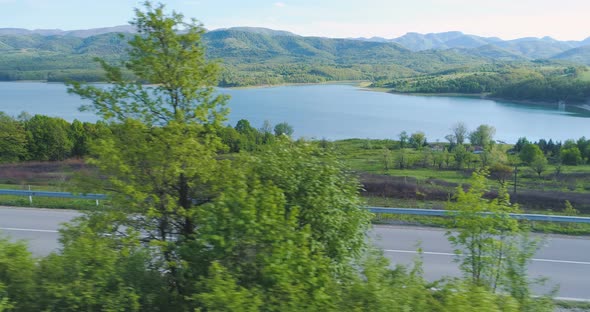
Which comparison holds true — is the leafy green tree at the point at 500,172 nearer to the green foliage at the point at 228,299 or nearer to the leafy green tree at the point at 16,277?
the green foliage at the point at 228,299

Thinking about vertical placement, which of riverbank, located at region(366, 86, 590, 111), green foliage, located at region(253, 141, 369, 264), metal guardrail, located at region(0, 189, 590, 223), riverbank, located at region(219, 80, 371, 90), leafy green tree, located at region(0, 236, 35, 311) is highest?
riverbank, located at region(219, 80, 371, 90)

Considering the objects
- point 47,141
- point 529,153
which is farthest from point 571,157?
point 47,141

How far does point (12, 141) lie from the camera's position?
95.0 feet

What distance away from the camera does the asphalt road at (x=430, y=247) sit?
9023mm

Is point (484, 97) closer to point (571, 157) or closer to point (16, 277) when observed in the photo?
point (571, 157)

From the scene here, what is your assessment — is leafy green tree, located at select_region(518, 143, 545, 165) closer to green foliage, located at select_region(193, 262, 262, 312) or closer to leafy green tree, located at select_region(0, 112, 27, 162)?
green foliage, located at select_region(193, 262, 262, 312)

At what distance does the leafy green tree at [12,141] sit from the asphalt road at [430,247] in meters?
17.5

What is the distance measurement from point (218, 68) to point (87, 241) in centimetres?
280

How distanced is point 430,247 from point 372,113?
71.8m

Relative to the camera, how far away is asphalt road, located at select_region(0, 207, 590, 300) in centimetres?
902

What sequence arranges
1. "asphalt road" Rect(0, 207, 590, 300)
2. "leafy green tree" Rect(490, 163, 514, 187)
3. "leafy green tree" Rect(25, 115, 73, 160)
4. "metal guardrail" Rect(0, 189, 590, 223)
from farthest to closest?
"leafy green tree" Rect(25, 115, 73, 160), "leafy green tree" Rect(490, 163, 514, 187), "metal guardrail" Rect(0, 189, 590, 223), "asphalt road" Rect(0, 207, 590, 300)

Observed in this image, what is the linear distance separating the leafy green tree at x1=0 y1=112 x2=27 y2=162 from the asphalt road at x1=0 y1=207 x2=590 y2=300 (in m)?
17.5

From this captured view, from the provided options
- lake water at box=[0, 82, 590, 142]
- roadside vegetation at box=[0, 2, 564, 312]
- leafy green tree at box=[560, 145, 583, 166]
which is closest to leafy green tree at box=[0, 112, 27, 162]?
roadside vegetation at box=[0, 2, 564, 312]

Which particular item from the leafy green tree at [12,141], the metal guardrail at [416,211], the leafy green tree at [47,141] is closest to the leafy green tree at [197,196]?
the metal guardrail at [416,211]
